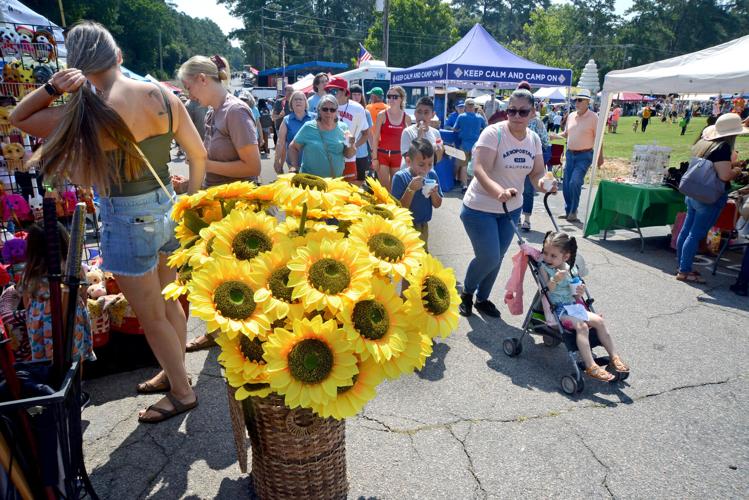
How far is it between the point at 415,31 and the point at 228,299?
5655 cm

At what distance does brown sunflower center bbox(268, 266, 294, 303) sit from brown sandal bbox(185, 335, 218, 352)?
2327 millimetres

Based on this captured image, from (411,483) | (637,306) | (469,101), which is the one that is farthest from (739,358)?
(469,101)

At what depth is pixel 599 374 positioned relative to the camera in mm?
3121

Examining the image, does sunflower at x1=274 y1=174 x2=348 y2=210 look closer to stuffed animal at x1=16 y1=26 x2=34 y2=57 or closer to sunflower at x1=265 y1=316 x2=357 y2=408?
sunflower at x1=265 y1=316 x2=357 y2=408

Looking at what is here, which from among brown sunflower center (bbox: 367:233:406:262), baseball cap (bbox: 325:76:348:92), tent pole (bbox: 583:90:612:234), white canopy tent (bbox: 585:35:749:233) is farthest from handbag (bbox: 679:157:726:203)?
brown sunflower center (bbox: 367:233:406:262)

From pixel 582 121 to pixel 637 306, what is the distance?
3.79 meters

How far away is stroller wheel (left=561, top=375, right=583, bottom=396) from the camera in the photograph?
308 cm

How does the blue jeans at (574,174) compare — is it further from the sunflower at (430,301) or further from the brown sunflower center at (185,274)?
the brown sunflower center at (185,274)

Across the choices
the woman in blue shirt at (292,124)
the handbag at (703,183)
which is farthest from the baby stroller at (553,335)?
the woman in blue shirt at (292,124)

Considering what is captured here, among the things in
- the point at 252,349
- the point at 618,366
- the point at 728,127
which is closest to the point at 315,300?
the point at 252,349

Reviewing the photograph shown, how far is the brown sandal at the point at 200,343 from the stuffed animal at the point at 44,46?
279cm

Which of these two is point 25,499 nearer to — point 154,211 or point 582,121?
point 154,211

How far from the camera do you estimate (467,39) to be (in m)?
12.1

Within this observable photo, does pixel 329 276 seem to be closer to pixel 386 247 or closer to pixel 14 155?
pixel 386 247
